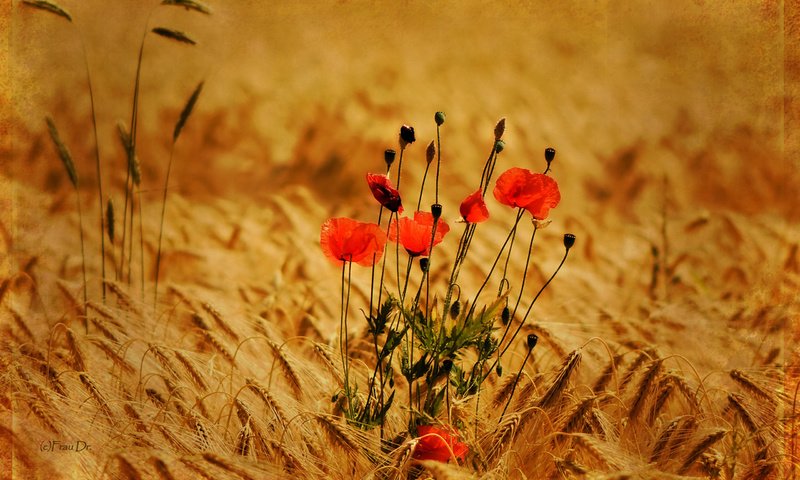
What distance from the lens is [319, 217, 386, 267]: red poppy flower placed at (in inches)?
51.2

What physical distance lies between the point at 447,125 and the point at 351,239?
2.77 metres

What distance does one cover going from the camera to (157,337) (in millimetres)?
1867

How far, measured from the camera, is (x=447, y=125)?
3988 millimetres

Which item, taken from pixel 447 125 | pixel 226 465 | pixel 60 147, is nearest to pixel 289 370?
pixel 226 465

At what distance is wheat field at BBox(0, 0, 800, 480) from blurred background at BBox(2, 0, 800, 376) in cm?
2

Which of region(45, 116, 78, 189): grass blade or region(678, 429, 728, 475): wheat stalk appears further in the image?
region(45, 116, 78, 189): grass blade

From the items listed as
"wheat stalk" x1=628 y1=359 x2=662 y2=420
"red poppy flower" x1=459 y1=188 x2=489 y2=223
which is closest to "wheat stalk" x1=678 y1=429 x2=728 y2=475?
"wheat stalk" x1=628 y1=359 x2=662 y2=420

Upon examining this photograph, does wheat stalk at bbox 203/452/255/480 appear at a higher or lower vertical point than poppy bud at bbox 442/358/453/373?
lower

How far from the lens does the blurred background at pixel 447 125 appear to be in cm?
312

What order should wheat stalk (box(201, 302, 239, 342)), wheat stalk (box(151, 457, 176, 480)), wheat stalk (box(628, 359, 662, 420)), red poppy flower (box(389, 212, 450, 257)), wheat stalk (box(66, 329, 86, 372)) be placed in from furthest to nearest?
wheat stalk (box(201, 302, 239, 342)) < wheat stalk (box(66, 329, 86, 372)) < wheat stalk (box(628, 359, 662, 420)) < red poppy flower (box(389, 212, 450, 257)) < wheat stalk (box(151, 457, 176, 480))

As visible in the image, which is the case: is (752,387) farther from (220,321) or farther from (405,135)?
(220,321)

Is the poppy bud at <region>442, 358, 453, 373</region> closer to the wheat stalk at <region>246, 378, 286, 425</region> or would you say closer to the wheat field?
the wheat field

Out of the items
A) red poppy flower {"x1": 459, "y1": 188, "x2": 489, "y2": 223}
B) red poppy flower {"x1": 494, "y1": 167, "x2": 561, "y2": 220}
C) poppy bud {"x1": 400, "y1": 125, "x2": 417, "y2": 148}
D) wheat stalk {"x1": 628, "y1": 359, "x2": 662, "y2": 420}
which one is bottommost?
wheat stalk {"x1": 628, "y1": 359, "x2": 662, "y2": 420}

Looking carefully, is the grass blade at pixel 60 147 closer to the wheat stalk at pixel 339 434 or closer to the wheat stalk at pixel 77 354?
the wheat stalk at pixel 77 354
